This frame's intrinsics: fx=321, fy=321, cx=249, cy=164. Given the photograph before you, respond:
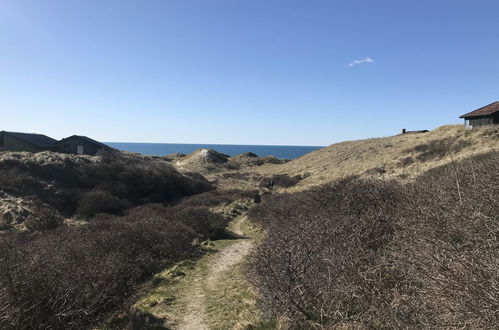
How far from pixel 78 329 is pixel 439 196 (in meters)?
9.17

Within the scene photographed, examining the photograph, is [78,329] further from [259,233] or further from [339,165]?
[339,165]

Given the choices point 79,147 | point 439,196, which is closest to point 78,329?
point 439,196

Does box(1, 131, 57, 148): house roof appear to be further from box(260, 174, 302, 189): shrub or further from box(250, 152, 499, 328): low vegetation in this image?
box(250, 152, 499, 328): low vegetation

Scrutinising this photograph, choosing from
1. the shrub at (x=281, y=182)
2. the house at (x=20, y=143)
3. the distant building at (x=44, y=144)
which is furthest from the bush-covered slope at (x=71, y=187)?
the distant building at (x=44, y=144)

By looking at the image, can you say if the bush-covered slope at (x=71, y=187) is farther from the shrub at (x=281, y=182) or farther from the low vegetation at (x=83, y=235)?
the shrub at (x=281, y=182)

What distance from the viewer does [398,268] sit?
6090mm

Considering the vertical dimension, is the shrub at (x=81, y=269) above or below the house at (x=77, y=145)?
below

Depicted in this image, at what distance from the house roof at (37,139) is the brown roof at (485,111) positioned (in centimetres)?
6052

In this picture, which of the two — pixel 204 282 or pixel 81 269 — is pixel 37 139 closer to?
pixel 204 282

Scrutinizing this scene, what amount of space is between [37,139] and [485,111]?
63.9m

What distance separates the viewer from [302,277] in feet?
22.4

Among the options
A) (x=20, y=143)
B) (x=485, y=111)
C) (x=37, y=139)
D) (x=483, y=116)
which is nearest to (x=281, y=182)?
(x=483, y=116)

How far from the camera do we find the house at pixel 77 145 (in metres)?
51.4

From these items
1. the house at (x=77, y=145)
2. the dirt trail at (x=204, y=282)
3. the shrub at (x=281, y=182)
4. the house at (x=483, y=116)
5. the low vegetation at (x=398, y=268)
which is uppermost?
the house at (x=483, y=116)
